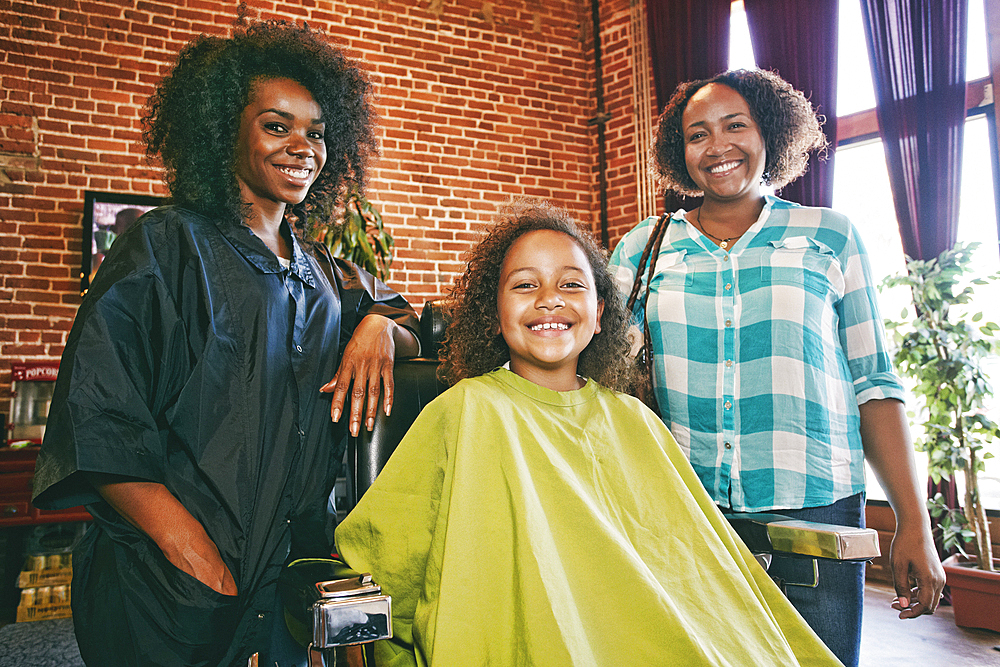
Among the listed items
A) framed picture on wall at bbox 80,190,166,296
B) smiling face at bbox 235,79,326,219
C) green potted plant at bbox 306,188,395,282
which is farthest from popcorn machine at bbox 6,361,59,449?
smiling face at bbox 235,79,326,219

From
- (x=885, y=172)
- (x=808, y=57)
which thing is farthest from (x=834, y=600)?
(x=808, y=57)

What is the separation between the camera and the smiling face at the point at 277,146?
141cm

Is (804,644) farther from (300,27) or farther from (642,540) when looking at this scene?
(300,27)

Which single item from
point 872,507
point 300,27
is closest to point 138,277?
point 300,27

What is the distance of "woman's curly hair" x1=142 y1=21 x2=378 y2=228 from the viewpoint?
1.41m

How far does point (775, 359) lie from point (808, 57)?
143 inches

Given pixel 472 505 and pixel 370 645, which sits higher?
pixel 472 505

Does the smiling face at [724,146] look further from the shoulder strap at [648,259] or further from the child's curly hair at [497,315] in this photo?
the child's curly hair at [497,315]

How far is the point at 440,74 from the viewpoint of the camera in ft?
16.8

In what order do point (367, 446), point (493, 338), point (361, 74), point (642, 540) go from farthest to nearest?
point (361, 74), point (493, 338), point (367, 446), point (642, 540)

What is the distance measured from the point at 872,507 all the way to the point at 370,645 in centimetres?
384

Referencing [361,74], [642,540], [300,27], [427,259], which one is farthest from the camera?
[427,259]

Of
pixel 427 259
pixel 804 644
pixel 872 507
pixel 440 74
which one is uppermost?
pixel 440 74

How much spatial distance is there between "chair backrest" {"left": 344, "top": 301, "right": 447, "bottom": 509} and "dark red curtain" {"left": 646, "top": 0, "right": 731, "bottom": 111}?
400 cm
